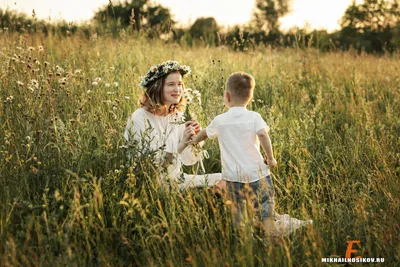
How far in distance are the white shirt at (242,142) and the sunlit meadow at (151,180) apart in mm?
286

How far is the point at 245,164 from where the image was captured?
3.31 metres

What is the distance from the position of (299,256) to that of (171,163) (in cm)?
145

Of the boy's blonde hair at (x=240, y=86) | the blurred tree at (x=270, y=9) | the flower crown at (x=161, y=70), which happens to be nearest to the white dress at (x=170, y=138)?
the flower crown at (x=161, y=70)

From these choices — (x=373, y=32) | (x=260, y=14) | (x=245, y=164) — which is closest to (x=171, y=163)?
(x=245, y=164)

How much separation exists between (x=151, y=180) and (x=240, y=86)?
1.00 m

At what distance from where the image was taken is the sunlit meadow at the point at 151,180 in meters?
2.67

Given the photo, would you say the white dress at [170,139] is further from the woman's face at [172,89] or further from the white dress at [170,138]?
the woman's face at [172,89]

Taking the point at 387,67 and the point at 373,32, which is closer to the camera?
the point at 387,67

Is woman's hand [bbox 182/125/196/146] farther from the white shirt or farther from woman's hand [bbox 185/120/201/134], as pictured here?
the white shirt

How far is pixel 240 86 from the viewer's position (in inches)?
131

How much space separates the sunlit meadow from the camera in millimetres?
2668

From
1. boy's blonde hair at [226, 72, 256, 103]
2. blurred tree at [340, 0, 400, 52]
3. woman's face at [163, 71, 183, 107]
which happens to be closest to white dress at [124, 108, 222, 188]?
woman's face at [163, 71, 183, 107]

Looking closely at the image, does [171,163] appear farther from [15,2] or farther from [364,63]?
[364,63]

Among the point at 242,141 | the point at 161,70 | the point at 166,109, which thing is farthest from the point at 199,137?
the point at 161,70
